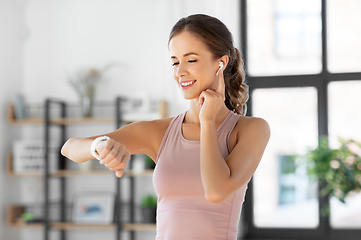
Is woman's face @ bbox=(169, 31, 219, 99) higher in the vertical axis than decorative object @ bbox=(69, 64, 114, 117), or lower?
lower

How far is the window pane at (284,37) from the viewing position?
4.39 m

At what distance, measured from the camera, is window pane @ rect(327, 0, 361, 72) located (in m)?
4.31

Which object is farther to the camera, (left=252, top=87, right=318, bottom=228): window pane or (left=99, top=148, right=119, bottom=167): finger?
(left=252, top=87, right=318, bottom=228): window pane

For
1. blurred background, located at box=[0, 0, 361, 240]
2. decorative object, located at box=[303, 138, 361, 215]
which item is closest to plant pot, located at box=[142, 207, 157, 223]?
blurred background, located at box=[0, 0, 361, 240]

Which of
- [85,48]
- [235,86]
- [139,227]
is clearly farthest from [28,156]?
[235,86]

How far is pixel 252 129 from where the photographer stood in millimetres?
1338

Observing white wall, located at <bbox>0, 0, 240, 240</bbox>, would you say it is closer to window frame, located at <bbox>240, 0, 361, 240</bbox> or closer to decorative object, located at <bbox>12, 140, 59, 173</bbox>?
decorative object, located at <bbox>12, 140, 59, 173</bbox>

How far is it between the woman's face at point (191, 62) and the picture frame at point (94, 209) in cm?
315

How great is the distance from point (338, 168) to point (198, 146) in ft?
9.01

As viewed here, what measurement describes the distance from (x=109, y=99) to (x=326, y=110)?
2219 mm

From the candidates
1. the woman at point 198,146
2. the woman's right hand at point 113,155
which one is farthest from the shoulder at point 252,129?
the woman's right hand at point 113,155

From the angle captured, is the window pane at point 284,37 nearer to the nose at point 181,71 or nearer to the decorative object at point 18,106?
the decorative object at point 18,106

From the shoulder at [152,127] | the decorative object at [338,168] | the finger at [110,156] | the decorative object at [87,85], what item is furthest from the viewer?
the decorative object at [87,85]

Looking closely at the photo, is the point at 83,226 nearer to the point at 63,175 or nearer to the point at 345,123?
the point at 63,175
